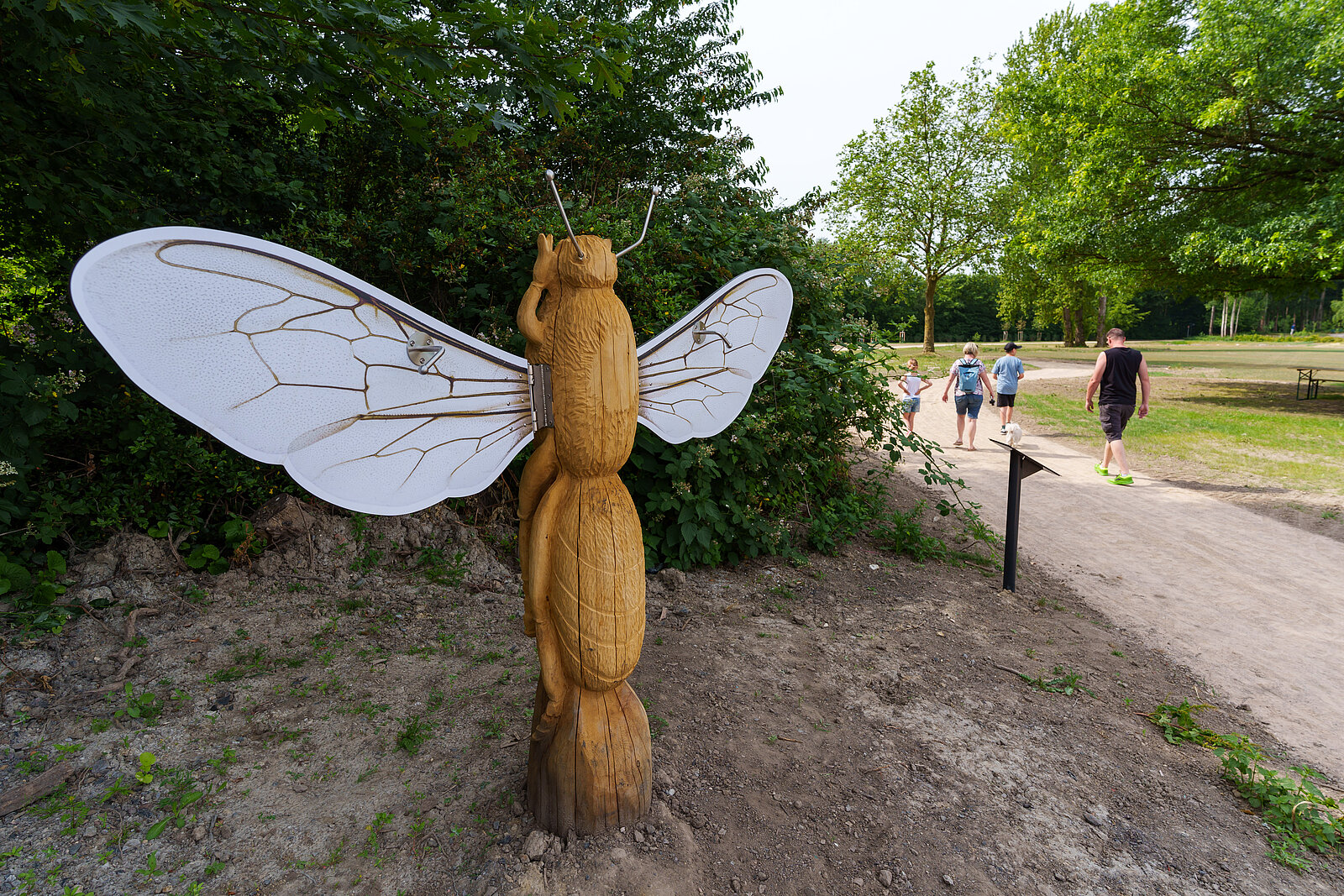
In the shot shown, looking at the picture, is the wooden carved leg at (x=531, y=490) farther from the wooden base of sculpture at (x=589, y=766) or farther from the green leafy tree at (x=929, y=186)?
the green leafy tree at (x=929, y=186)

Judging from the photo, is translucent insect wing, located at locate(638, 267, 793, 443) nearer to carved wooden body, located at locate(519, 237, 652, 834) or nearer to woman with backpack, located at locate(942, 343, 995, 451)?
carved wooden body, located at locate(519, 237, 652, 834)

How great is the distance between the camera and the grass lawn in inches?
328

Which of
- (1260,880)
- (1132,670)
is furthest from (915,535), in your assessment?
(1260,880)

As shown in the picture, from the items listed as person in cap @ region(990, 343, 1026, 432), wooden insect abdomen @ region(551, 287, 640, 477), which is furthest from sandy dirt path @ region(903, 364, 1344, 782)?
wooden insect abdomen @ region(551, 287, 640, 477)

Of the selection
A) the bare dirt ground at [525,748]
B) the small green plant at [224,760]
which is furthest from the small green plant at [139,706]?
the small green plant at [224,760]

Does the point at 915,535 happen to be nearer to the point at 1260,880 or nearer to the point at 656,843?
the point at 1260,880

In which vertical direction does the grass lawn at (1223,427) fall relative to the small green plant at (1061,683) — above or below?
above

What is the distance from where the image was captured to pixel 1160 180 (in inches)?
517

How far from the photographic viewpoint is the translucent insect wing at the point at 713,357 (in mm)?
2391

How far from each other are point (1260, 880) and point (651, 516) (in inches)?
134

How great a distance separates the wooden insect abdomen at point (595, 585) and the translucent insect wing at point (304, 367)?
0.32 meters

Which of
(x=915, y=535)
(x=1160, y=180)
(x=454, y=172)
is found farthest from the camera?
(x=1160, y=180)

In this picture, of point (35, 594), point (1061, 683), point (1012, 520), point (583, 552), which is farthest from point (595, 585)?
point (1012, 520)

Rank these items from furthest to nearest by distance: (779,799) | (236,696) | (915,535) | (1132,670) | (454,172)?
(915,535), (454,172), (1132,670), (236,696), (779,799)
